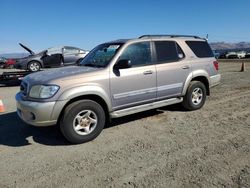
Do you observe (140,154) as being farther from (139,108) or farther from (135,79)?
(135,79)

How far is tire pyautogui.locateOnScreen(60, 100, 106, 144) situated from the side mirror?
Result: 2.86ft

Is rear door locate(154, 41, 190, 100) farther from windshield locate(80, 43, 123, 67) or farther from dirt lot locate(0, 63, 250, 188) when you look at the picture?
windshield locate(80, 43, 123, 67)

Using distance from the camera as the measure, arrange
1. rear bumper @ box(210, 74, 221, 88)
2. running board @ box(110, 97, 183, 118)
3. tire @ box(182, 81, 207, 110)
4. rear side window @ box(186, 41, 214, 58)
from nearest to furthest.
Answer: running board @ box(110, 97, 183, 118)
tire @ box(182, 81, 207, 110)
rear side window @ box(186, 41, 214, 58)
rear bumper @ box(210, 74, 221, 88)

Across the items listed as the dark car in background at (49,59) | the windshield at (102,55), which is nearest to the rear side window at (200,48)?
the windshield at (102,55)

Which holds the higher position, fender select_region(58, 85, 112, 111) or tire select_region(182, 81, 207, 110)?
fender select_region(58, 85, 112, 111)

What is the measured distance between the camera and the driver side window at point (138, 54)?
18.4ft

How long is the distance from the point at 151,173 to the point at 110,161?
73cm

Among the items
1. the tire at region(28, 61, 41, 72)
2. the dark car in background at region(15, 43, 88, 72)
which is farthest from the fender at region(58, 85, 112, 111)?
the tire at region(28, 61, 41, 72)

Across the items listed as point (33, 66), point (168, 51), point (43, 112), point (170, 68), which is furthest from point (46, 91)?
point (33, 66)

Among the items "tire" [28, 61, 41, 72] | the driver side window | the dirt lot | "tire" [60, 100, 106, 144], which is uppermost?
the driver side window

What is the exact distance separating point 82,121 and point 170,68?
2414 millimetres

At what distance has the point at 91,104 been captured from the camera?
4.95 m

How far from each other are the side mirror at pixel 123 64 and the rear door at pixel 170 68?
2.96 feet

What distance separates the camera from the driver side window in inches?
220
